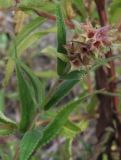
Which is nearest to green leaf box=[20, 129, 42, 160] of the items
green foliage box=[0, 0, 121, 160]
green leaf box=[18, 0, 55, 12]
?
green foliage box=[0, 0, 121, 160]

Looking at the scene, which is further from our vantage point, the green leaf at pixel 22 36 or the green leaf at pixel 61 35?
the green leaf at pixel 22 36

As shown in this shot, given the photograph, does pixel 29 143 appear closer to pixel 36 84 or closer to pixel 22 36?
pixel 36 84

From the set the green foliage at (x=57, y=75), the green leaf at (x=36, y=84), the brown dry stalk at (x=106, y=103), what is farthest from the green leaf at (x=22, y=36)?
the brown dry stalk at (x=106, y=103)

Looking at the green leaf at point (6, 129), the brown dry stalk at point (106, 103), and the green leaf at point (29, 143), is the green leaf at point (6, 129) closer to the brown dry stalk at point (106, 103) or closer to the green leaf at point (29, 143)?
the green leaf at point (29, 143)

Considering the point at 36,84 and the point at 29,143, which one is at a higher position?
the point at 36,84

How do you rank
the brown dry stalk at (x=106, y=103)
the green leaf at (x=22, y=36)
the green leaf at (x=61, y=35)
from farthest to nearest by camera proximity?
the brown dry stalk at (x=106, y=103) → the green leaf at (x=22, y=36) → the green leaf at (x=61, y=35)

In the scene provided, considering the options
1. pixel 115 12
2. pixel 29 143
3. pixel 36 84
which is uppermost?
pixel 115 12

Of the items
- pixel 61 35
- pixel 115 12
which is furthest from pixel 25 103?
pixel 115 12

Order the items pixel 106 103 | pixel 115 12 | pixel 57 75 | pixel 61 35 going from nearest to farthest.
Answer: pixel 61 35
pixel 57 75
pixel 115 12
pixel 106 103
